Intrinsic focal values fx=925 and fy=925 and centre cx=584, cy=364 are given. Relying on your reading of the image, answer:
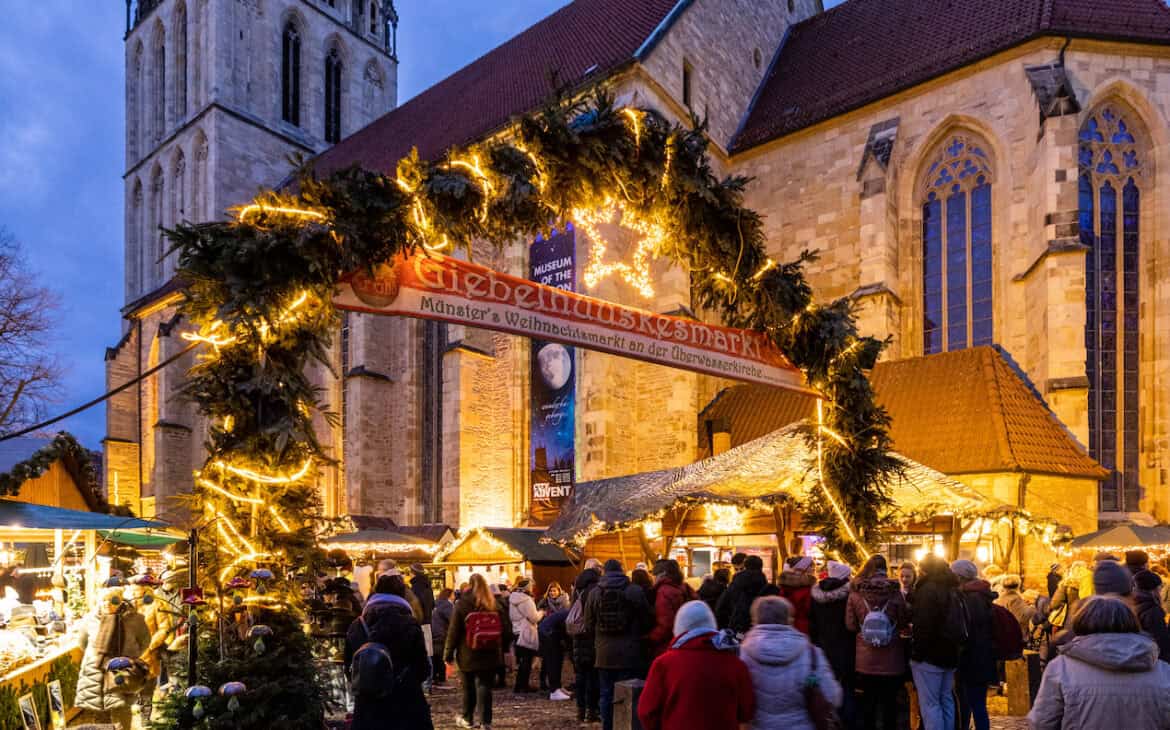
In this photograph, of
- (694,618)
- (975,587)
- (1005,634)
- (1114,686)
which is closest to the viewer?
(1114,686)

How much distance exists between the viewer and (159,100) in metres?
36.8

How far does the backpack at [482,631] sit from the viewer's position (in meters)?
8.07

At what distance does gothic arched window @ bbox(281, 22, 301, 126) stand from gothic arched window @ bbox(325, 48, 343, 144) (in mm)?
1379

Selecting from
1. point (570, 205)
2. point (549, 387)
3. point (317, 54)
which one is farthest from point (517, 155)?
point (317, 54)

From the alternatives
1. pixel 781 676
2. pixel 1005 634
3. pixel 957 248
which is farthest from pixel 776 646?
pixel 957 248

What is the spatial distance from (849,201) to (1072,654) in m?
18.7

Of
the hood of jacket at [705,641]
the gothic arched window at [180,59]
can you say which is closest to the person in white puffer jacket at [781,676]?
the hood of jacket at [705,641]

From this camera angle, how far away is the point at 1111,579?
444 centimetres

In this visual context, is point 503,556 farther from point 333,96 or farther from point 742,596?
point 333,96

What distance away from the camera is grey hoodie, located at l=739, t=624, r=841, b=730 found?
3963mm

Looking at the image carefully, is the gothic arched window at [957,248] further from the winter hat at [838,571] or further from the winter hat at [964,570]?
the winter hat at [838,571]

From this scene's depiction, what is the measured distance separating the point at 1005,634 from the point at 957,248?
13890 millimetres

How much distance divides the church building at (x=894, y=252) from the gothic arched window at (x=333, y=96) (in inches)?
409

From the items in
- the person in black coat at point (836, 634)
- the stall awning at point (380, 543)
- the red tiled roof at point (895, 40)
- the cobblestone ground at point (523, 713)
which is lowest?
the cobblestone ground at point (523, 713)
